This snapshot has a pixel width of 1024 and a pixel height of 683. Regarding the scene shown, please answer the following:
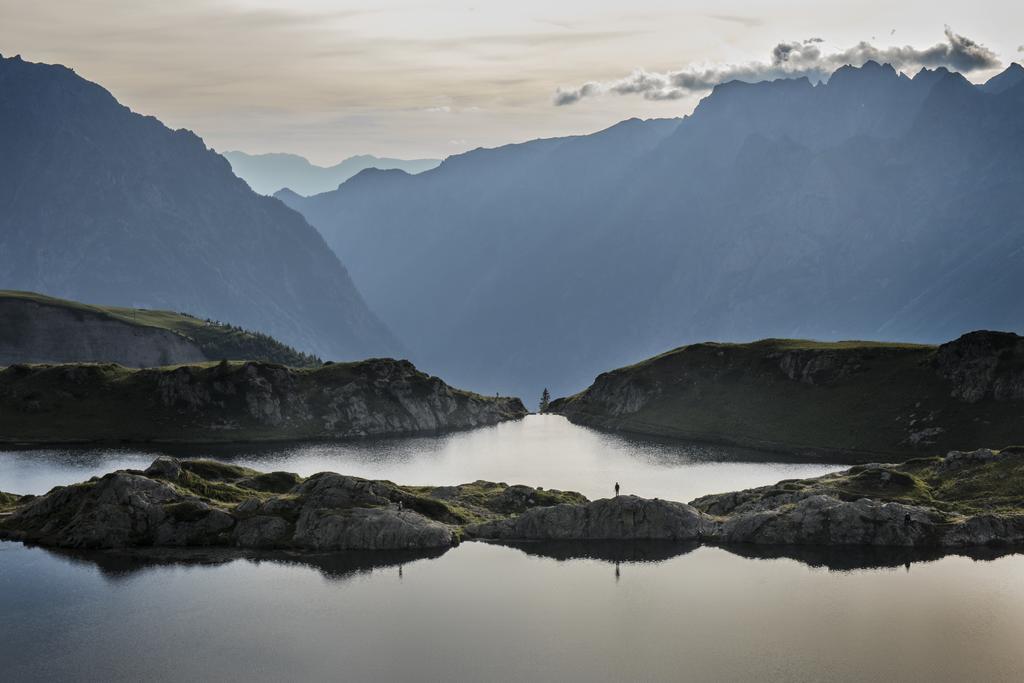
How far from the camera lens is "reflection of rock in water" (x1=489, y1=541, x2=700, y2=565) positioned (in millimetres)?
138000

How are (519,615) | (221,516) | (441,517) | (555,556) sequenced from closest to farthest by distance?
1. (519,615)
2. (555,556)
3. (221,516)
4. (441,517)

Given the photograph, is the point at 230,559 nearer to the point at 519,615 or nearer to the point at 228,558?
the point at 228,558

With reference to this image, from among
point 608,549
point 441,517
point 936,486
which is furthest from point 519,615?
point 936,486

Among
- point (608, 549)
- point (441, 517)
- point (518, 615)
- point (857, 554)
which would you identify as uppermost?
point (441, 517)

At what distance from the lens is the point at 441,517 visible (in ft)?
505

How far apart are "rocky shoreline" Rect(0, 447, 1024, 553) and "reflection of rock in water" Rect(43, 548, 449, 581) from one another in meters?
2.04

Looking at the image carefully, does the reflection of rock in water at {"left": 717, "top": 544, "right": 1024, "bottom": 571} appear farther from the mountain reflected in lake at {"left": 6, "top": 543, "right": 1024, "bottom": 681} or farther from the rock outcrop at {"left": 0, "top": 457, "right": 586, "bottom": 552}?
the rock outcrop at {"left": 0, "top": 457, "right": 586, "bottom": 552}

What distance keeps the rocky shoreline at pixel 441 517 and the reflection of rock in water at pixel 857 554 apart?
170 centimetres

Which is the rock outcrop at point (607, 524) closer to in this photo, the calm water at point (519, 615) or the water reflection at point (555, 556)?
the water reflection at point (555, 556)

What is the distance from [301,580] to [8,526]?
4670 cm

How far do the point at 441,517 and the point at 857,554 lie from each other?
2210 inches

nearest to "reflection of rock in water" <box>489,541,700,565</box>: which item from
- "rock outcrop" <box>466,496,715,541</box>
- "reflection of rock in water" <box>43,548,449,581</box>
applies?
"rock outcrop" <box>466,496,715,541</box>

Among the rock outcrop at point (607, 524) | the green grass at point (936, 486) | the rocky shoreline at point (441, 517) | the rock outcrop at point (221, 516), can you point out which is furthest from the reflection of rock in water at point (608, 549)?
the green grass at point (936, 486)

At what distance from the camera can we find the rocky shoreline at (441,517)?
14025 cm
